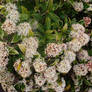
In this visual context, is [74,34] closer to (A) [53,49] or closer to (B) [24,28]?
(A) [53,49]

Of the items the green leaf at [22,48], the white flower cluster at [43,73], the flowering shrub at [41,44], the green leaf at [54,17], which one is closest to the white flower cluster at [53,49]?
the flowering shrub at [41,44]

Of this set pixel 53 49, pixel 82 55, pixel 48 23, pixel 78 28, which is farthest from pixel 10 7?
pixel 82 55

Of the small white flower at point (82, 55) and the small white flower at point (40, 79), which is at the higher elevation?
the small white flower at point (82, 55)

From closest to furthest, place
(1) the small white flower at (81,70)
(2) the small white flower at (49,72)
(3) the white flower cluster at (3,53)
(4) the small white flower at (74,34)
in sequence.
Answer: (3) the white flower cluster at (3,53)
(2) the small white flower at (49,72)
(4) the small white flower at (74,34)
(1) the small white flower at (81,70)

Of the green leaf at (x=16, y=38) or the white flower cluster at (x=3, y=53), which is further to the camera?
the green leaf at (x=16, y=38)

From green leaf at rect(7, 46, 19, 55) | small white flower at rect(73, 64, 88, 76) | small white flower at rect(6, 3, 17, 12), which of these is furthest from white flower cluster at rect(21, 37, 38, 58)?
small white flower at rect(73, 64, 88, 76)

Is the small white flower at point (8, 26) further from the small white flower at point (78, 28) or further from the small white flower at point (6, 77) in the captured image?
the small white flower at point (78, 28)

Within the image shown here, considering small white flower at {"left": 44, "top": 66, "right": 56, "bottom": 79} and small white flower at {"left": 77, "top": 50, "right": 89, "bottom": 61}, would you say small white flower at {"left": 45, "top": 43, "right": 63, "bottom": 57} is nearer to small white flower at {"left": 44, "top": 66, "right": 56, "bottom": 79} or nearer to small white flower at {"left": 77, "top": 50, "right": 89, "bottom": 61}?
small white flower at {"left": 44, "top": 66, "right": 56, "bottom": 79}

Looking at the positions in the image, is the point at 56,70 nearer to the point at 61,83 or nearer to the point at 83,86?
the point at 61,83
